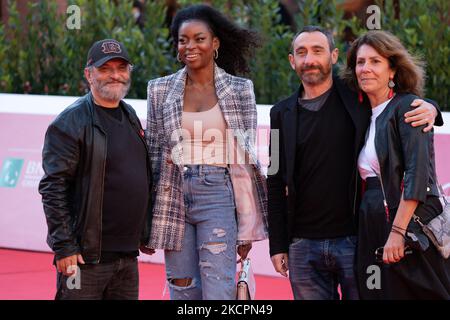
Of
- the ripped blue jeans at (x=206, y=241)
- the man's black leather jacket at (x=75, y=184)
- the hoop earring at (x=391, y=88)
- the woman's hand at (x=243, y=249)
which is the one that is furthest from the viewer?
the woman's hand at (x=243, y=249)

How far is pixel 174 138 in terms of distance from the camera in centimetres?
488

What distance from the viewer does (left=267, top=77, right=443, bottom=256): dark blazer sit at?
4.57 meters

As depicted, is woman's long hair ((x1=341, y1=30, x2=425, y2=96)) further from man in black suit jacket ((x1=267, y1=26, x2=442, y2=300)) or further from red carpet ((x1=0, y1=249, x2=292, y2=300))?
red carpet ((x1=0, y1=249, x2=292, y2=300))

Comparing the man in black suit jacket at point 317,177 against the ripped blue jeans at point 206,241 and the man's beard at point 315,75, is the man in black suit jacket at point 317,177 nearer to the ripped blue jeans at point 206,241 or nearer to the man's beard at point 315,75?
the man's beard at point 315,75

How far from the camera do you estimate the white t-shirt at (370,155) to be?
4445 mm

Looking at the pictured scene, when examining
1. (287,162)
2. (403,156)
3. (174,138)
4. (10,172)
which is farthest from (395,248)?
(10,172)

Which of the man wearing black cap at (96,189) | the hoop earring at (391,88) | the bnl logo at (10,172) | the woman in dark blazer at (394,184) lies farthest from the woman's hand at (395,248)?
the bnl logo at (10,172)

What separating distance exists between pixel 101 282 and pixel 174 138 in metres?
0.92

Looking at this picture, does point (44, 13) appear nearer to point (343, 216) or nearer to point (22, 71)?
point (22, 71)

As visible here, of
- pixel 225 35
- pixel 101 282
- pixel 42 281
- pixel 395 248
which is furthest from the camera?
pixel 42 281

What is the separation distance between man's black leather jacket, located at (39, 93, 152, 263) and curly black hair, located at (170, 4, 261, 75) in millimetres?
971

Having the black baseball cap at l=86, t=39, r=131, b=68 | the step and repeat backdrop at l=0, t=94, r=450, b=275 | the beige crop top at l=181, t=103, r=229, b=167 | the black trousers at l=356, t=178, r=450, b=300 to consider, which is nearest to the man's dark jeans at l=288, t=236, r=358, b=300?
the black trousers at l=356, t=178, r=450, b=300

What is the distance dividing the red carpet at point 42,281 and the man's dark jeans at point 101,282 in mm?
1939

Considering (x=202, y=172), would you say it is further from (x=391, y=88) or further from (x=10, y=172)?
(x=10, y=172)
